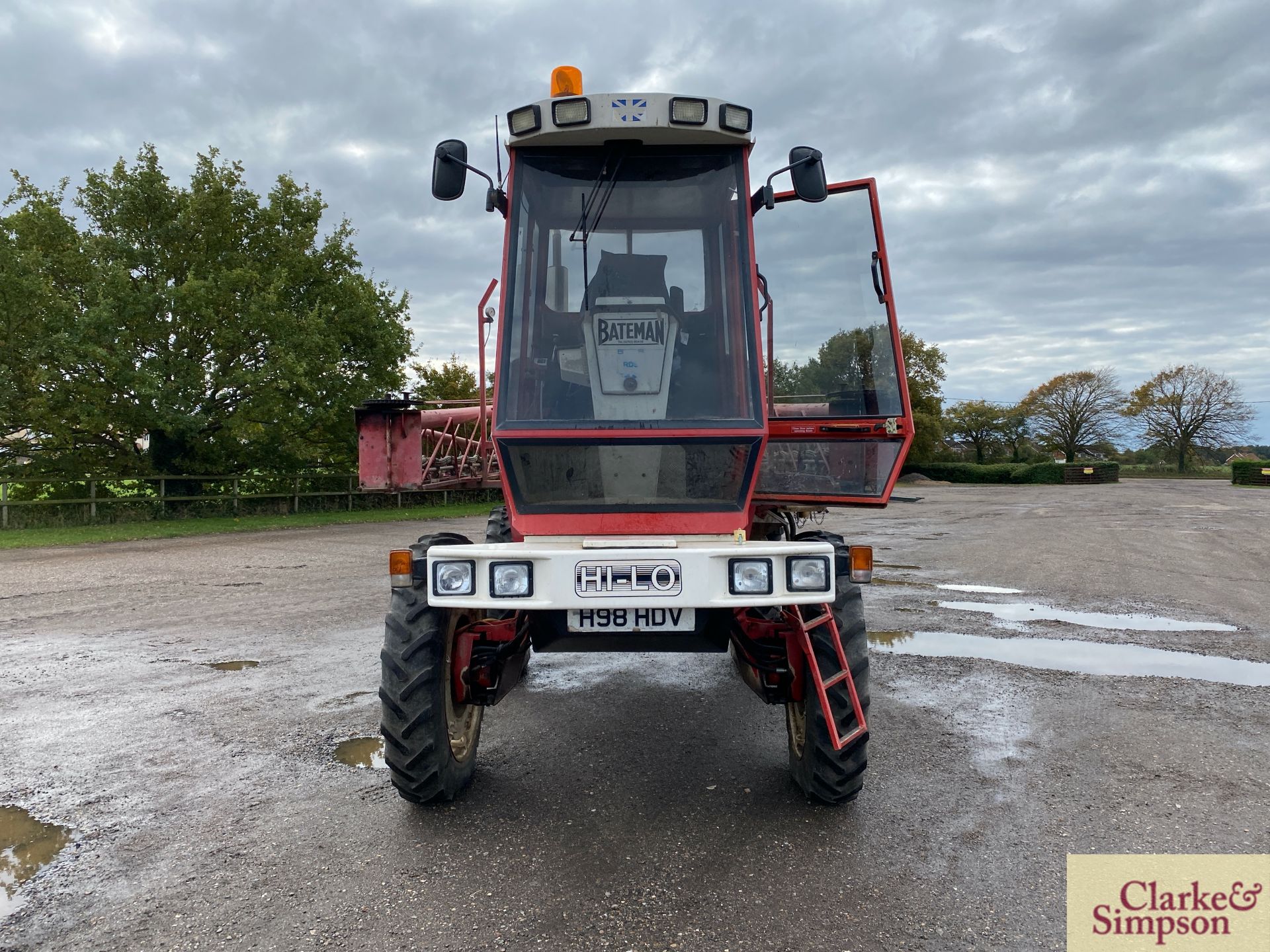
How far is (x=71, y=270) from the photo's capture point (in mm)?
20109

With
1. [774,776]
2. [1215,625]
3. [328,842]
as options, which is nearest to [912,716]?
[774,776]

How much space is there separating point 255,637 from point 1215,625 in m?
8.57

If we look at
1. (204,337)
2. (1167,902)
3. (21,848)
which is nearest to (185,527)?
(204,337)

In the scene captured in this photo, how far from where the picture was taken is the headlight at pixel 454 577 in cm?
338

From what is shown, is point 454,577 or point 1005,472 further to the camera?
point 1005,472

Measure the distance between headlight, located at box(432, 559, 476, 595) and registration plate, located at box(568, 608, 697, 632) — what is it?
43cm

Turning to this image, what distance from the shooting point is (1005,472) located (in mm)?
49688

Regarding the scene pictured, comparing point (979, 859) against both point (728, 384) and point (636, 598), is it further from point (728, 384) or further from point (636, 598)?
point (728, 384)

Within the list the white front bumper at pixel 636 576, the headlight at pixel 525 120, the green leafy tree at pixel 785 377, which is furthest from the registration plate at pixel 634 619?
the headlight at pixel 525 120

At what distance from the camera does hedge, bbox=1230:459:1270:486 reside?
4159 cm

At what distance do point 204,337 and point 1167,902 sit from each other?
73.7 feet

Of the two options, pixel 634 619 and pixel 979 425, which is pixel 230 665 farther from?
pixel 979 425

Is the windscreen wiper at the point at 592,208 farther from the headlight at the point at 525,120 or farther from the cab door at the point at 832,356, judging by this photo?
the cab door at the point at 832,356

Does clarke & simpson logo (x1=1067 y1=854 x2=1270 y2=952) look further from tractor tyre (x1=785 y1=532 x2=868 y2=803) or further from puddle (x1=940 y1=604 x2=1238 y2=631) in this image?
puddle (x1=940 y1=604 x2=1238 y2=631)
